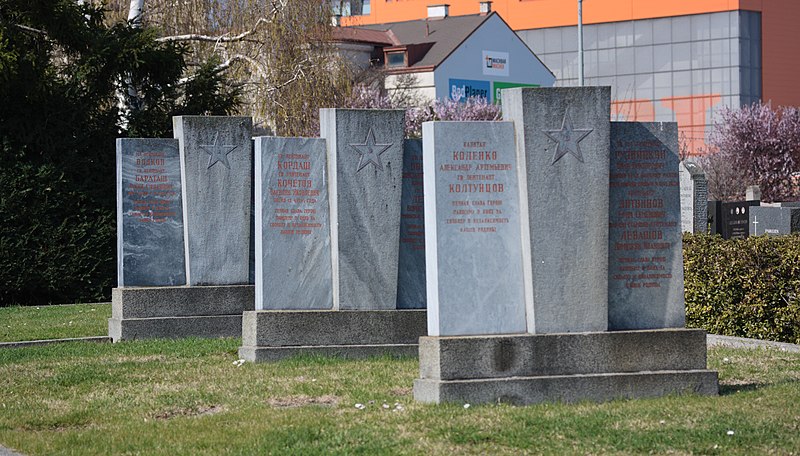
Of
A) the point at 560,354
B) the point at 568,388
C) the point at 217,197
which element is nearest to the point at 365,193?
the point at 217,197

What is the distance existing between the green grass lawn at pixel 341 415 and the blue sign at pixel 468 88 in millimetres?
62127

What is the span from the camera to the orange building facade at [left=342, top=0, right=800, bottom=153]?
290 ft

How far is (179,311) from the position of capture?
1745 cm

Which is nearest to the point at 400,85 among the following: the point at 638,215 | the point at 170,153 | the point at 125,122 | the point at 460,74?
the point at 460,74

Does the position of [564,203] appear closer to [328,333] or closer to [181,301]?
[328,333]

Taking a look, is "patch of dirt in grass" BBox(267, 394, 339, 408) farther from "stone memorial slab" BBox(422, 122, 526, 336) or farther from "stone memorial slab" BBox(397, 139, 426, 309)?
"stone memorial slab" BBox(397, 139, 426, 309)

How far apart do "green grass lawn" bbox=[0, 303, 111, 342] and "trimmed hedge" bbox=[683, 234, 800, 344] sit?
8.13 metres

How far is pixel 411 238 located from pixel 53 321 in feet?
27.4

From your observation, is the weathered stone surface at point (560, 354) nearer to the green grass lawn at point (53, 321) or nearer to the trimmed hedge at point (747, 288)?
the trimmed hedge at point (747, 288)

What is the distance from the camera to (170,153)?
18.0 meters

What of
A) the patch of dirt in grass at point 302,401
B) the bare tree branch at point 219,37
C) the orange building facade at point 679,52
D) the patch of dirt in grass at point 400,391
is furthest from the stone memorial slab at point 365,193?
the orange building facade at point 679,52

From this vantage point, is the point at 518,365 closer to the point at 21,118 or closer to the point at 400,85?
the point at 21,118

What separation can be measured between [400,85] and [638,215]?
203 feet

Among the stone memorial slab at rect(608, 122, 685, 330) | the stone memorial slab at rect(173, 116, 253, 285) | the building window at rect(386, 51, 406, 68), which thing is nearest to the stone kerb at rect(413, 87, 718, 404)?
the stone memorial slab at rect(608, 122, 685, 330)
